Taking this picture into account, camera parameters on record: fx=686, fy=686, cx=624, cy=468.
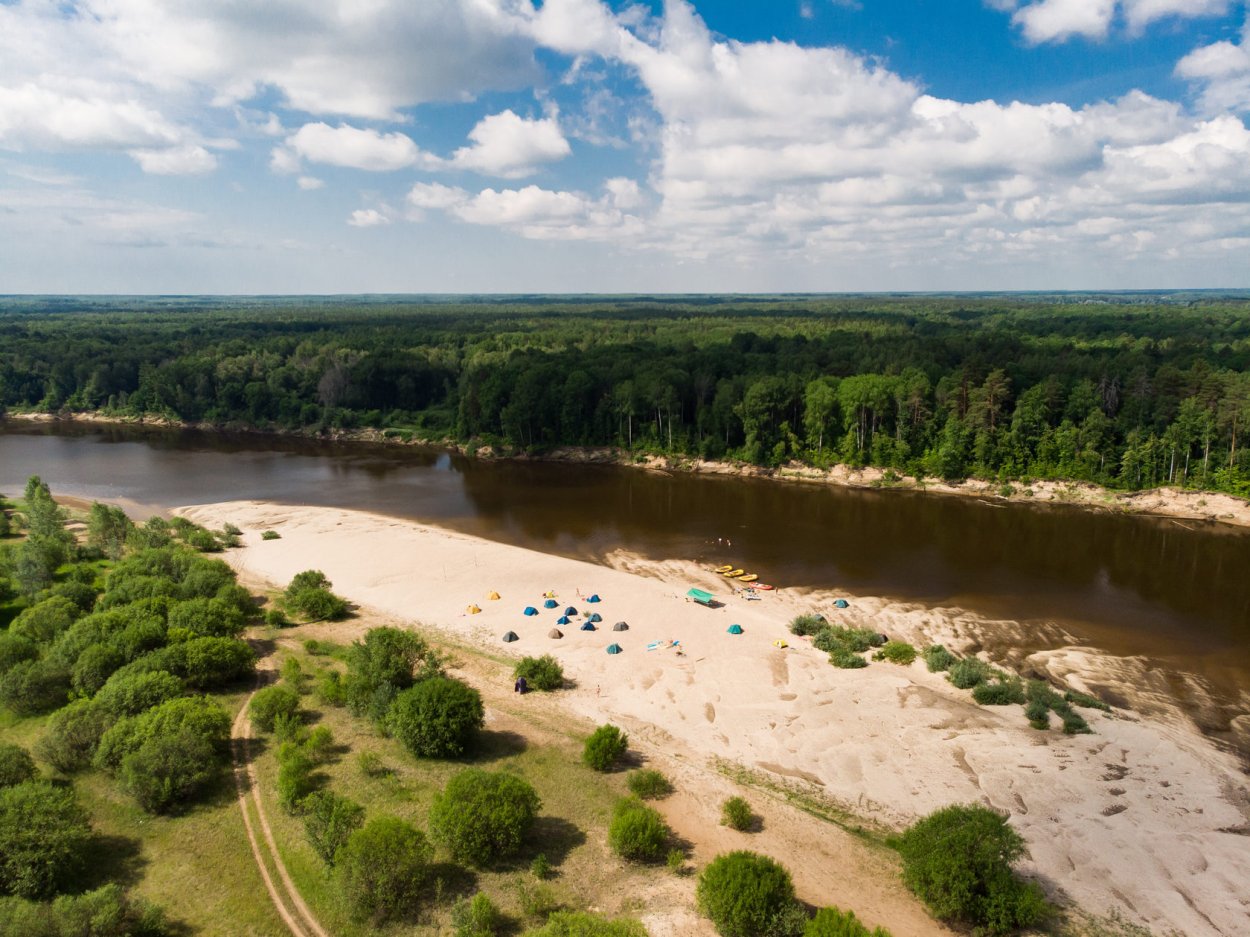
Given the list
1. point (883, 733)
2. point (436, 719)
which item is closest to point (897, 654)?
point (883, 733)

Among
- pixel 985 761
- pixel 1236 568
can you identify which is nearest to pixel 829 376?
pixel 1236 568

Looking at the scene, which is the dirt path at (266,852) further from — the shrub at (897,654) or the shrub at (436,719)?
the shrub at (897,654)

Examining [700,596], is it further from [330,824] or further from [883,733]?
[330,824]

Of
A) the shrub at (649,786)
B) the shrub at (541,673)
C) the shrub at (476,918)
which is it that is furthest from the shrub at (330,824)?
Result: the shrub at (541,673)

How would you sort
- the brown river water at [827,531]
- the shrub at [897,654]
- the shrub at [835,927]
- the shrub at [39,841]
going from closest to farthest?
1. the shrub at [835,927]
2. the shrub at [39,841]
3. the shrub at [897,654]
4. the brown river water at [827,531]

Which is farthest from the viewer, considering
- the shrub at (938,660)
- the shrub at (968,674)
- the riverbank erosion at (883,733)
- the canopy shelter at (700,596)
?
the canopy shelter at (700,596)

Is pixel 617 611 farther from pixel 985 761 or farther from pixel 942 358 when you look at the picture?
pixel 942 358
